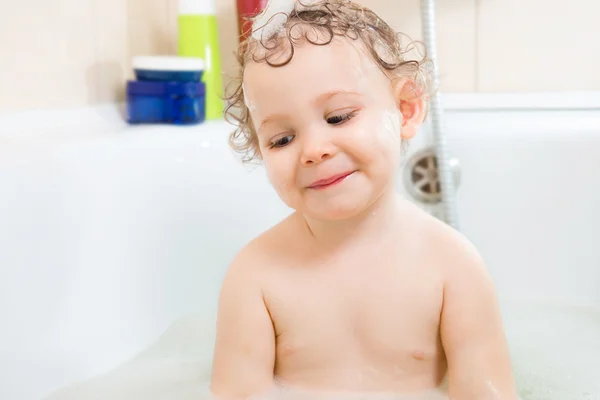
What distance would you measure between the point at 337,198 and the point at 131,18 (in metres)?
0.89

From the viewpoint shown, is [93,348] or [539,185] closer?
[93,348]

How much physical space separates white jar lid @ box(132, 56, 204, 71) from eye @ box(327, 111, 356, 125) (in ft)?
2.19

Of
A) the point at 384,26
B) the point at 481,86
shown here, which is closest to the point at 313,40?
the point at 384,26

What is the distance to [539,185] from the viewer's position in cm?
118

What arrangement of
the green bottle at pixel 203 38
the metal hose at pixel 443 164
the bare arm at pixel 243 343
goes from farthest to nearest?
the green bottle at pixel 203 38 < the metal hose at pixel 443 164 < the bare arm at pixel 243 343

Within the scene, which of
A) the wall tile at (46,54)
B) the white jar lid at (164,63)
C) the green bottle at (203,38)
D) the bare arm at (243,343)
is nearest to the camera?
the bare arm at (243,343)

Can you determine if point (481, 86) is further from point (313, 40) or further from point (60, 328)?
point (60, 328)

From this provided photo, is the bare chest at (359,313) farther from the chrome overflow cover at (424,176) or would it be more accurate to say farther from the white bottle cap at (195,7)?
the white bottle cap at (195,7)

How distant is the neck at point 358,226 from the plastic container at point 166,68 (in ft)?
2.00

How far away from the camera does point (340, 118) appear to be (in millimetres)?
675

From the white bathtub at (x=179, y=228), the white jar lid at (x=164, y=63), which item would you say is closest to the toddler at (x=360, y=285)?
the white bathtub at (x=179, y=228)

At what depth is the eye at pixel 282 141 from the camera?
2.24 feet

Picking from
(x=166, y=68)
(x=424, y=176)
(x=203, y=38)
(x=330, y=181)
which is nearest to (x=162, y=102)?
(x=166, y=68)

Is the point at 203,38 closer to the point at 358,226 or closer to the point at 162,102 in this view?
the point at 162,102
